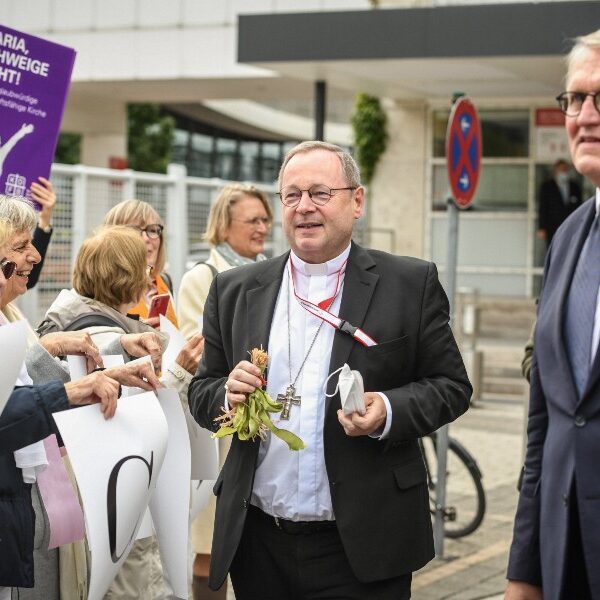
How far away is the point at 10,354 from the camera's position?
A: 12.0ft

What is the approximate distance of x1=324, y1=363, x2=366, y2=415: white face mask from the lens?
3.63 m

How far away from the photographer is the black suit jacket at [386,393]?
3879mm

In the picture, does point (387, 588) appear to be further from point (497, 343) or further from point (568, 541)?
point (497, 343)

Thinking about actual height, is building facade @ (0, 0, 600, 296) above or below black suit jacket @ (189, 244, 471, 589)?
above

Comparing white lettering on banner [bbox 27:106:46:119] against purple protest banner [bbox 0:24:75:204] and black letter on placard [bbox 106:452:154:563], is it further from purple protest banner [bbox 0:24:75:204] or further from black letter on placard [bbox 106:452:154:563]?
black letter on placard [bbox 106:452:154:563]

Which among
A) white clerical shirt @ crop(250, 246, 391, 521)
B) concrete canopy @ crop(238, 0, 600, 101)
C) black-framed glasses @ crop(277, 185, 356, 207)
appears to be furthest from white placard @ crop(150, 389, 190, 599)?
concrete canopy @ crop(238, 0, 600, 101)

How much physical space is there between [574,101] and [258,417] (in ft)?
4.55

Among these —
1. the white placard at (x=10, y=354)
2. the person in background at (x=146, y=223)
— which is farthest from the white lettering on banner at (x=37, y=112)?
the white placard at (x=10, y=354)

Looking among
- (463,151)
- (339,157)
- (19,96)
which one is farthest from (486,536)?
(339,157)

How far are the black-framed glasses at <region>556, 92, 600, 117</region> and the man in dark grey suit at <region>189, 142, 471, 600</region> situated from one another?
3.54 feet

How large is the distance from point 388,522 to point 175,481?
→ 113 centimetres

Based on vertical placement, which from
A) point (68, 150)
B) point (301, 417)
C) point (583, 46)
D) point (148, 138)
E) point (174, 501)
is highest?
point (148, 138)

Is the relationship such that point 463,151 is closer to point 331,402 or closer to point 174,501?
point 174,501

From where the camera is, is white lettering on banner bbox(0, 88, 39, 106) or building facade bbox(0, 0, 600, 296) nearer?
white lettering on banner bbox(0, 88, 39, 106)
